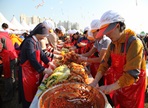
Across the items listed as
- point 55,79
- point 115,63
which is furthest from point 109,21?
point 55,79

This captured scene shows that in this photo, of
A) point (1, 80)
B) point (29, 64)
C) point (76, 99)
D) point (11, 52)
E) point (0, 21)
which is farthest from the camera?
point (0, 21)

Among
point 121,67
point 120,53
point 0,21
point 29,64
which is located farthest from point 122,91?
point 0,21

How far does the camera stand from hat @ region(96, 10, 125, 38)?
5.65 ft

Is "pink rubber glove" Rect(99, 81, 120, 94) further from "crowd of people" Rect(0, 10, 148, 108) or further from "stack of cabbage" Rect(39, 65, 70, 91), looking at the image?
"stack of cabbage" Rect(39, 65, 70, 91)

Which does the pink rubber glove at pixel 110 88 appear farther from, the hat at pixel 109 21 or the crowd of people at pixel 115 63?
the hat at pixel 109 21

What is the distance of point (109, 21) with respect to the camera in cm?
172

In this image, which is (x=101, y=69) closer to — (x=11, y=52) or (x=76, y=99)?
(x=76, y=99)

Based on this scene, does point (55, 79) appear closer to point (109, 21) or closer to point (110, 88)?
point (110, 88)

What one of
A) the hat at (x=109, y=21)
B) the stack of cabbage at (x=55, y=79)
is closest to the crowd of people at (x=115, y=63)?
the hat at (x=109, y=21)

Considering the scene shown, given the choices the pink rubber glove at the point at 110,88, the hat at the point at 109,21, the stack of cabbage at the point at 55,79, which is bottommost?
the stack of cabbage at the point at 55,79

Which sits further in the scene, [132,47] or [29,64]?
[29,64]

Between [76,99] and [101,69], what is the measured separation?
711 mm

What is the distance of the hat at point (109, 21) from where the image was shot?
67.8 inches

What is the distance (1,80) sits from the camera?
5.65 metres
